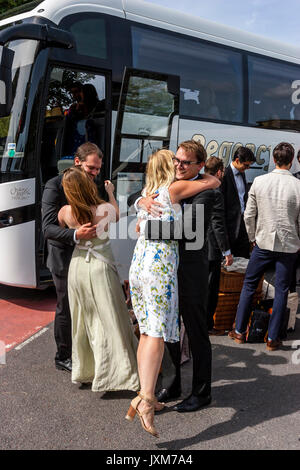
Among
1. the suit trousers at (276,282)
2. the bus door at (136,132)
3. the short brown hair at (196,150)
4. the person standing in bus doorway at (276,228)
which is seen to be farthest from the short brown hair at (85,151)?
the bus door at (136,132)

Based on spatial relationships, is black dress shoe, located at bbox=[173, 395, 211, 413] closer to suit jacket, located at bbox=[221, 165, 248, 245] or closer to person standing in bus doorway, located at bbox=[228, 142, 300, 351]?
person standing in bus doorway, located at bbox=[228, 142, 300, 351]

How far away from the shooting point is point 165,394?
3.74m

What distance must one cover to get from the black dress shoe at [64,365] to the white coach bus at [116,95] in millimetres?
1777

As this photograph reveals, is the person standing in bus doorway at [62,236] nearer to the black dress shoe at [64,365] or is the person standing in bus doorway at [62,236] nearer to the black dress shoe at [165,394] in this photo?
the black dress shoe at [64,365]

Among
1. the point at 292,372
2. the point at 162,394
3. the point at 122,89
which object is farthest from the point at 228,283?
the point at 122,89

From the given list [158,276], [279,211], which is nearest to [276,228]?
[279,211]

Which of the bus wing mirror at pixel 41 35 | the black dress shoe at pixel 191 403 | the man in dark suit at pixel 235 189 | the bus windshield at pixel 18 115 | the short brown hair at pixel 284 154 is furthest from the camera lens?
the bus windshield at pixel 18 115

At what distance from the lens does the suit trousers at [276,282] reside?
4.73 metres


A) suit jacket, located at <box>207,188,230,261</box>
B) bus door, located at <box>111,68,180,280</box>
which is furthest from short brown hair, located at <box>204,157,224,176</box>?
bus door, located at <box>111,68,180,280</box>

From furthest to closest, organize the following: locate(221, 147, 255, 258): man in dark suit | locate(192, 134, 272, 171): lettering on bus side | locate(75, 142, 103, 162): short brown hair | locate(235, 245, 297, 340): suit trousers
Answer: locate(192, 134, 272, 171): lettering on bus side, locate(221, 147, 255, 258): man in dark suit, locate(235, 245, 297, 340): suit trousers, locate(75, 142, 103, 162): short brown hair

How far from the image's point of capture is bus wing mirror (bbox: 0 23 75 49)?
16.9 ft

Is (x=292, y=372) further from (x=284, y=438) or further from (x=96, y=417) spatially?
(x=96, y=417)

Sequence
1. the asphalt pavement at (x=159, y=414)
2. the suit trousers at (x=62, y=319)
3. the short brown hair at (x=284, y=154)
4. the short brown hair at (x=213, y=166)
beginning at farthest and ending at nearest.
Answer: the short brown hair at (x=213, y=166), the short brown hair at (x=284, y=154), the suit trousers at (x=62, y=319), the asphalt pavement at (x=159, y=414)

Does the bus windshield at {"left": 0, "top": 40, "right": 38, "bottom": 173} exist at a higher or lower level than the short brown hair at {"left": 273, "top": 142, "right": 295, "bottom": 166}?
higher
